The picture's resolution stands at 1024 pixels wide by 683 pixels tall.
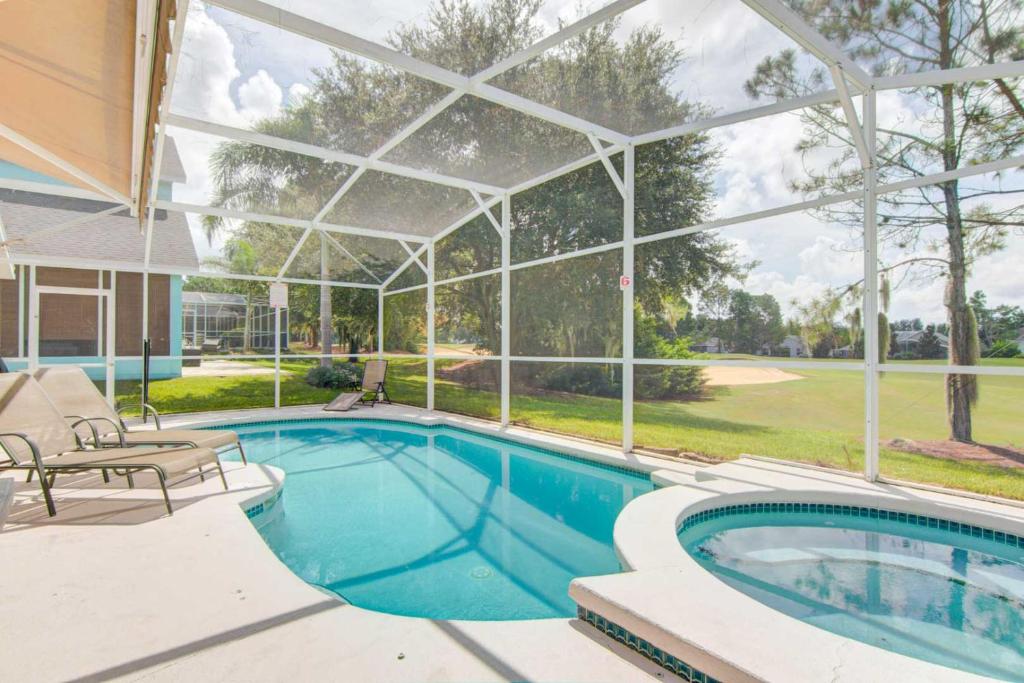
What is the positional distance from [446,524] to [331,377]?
9.12 m

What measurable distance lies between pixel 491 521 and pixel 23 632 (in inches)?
122

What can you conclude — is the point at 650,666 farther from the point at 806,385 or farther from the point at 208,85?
the point at 806,385

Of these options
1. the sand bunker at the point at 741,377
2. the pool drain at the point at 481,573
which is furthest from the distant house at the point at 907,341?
the pool drain at the point at 481,573

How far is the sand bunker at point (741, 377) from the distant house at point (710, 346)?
199 centimetres

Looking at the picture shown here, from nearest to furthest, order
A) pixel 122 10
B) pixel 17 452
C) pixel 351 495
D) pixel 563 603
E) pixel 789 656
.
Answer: pixel 789 656 → pixel 122 10 → pixel 563 603 → pixel 17 452 → pixel 351 495

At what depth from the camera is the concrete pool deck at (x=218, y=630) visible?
193cm

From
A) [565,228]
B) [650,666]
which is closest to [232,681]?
[650,666]

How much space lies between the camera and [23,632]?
2158 millimetres

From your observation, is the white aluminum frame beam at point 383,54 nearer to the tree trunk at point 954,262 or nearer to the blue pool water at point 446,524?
the blue pool water at point 446,524

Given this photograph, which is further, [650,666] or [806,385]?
[806,385]

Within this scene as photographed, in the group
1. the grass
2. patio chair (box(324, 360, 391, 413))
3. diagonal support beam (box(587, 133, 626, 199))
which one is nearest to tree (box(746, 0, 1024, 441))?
the grass

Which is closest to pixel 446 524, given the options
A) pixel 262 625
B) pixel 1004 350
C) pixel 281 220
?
pixel 262 625

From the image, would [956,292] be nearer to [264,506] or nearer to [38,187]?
[264,506]

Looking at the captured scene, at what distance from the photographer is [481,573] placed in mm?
3482
